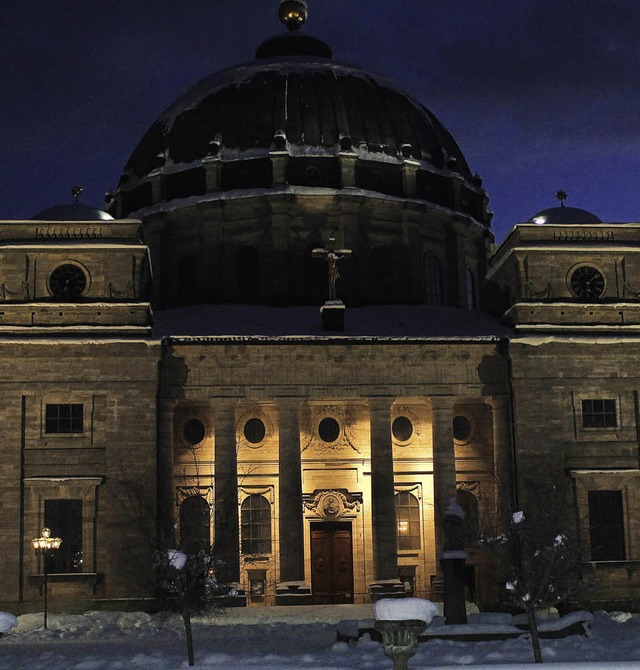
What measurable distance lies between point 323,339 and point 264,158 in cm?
1218

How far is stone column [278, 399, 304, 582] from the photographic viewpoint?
43.8 metres

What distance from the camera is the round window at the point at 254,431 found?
47.6 meters

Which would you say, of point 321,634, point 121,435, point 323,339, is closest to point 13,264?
point 121,435

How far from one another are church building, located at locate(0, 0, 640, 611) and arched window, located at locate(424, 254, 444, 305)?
316 cm

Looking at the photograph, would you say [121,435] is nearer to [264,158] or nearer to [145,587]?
[145,587]

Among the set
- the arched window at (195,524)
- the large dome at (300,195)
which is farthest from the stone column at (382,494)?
the large dome at (300,195)

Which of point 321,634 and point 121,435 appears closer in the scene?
point 321,634

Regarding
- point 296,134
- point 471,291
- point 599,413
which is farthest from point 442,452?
point 296,134

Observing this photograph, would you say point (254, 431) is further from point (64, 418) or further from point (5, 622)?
point (5, 622)

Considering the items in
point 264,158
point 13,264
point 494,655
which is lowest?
point 494,655

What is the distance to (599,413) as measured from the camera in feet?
149

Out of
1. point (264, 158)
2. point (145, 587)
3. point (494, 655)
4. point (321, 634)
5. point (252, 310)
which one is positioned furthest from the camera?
point (264, 158)

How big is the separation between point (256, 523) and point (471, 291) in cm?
1582

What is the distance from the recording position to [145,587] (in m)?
42.1
